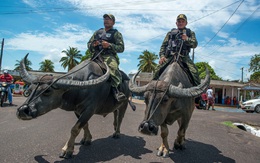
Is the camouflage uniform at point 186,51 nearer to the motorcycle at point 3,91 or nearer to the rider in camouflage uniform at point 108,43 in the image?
the rider in camouflage uniform at point 108,43

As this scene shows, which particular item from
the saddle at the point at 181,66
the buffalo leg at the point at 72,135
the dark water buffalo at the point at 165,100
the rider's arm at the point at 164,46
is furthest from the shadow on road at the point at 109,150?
the rider's arm at the point at 164,46

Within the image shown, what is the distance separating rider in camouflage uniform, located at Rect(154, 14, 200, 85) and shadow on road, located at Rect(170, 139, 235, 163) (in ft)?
5.24

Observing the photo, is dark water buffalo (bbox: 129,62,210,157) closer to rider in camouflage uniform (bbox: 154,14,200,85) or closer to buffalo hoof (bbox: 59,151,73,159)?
rider in camouflage uniform (bbox: 154,14,200,85)

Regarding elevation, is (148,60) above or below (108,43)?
above

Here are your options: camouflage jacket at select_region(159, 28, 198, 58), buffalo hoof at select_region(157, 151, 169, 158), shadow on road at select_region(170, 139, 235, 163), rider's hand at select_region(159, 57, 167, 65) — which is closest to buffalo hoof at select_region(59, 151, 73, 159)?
buffalo hoof at select_region(157, 151, 169, 158)

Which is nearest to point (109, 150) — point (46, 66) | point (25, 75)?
point (25, 75)

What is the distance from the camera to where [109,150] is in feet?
16.2

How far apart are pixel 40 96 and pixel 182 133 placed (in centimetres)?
310

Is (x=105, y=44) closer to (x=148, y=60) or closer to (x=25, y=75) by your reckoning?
(x=25, y=75)

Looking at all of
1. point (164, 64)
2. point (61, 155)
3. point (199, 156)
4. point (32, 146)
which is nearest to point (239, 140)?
point (199, 156)

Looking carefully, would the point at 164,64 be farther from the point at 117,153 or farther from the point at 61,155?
the point at 61,155

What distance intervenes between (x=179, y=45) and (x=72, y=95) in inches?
119

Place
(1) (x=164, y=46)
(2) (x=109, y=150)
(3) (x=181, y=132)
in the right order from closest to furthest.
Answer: (2) (x=109, y=150) < (3) (x=181, y=132) < (1) (x=164, y=46)

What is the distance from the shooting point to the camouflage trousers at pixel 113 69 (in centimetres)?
525
